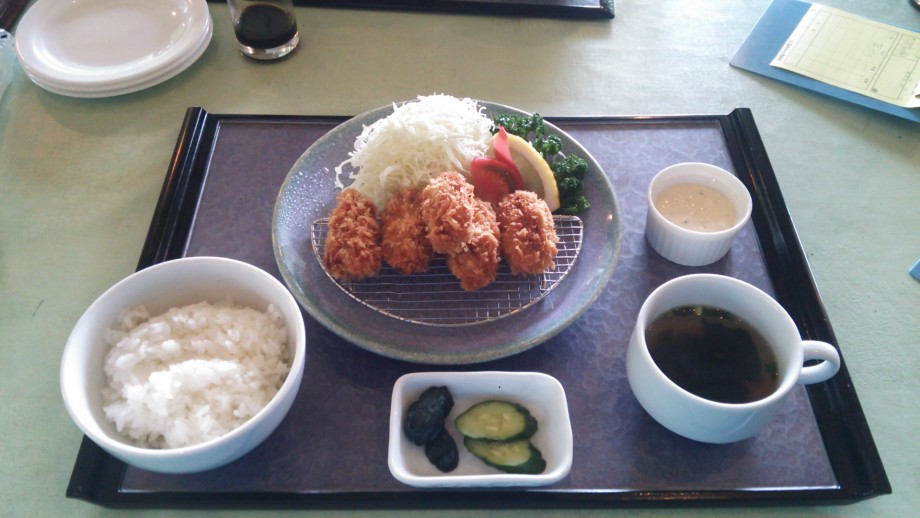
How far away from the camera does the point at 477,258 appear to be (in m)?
1.51

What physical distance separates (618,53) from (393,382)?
5.22ft

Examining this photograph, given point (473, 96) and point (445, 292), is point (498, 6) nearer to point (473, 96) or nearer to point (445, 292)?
point (473, 96)

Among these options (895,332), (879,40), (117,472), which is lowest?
(117,472)

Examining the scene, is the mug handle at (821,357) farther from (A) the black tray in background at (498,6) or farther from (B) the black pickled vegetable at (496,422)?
(A) the black tray in background at (498,6)

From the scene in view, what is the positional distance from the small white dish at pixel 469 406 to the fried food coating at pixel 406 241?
33 centimetres

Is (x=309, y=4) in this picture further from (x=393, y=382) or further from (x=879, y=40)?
(x=879, y=40)

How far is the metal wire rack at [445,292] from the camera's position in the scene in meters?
1.50

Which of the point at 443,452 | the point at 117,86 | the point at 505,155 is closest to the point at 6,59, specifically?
the point at 117,86

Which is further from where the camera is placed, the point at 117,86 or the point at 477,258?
Result: the point at 117,86

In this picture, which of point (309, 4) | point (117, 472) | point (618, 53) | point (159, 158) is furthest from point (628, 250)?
point (309, 4)

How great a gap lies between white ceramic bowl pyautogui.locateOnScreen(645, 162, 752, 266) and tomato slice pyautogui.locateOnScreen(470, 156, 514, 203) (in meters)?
0.39

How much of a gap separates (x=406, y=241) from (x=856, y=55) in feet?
6.08

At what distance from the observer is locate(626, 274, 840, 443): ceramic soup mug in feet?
4.02

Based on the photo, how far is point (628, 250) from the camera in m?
1.72
